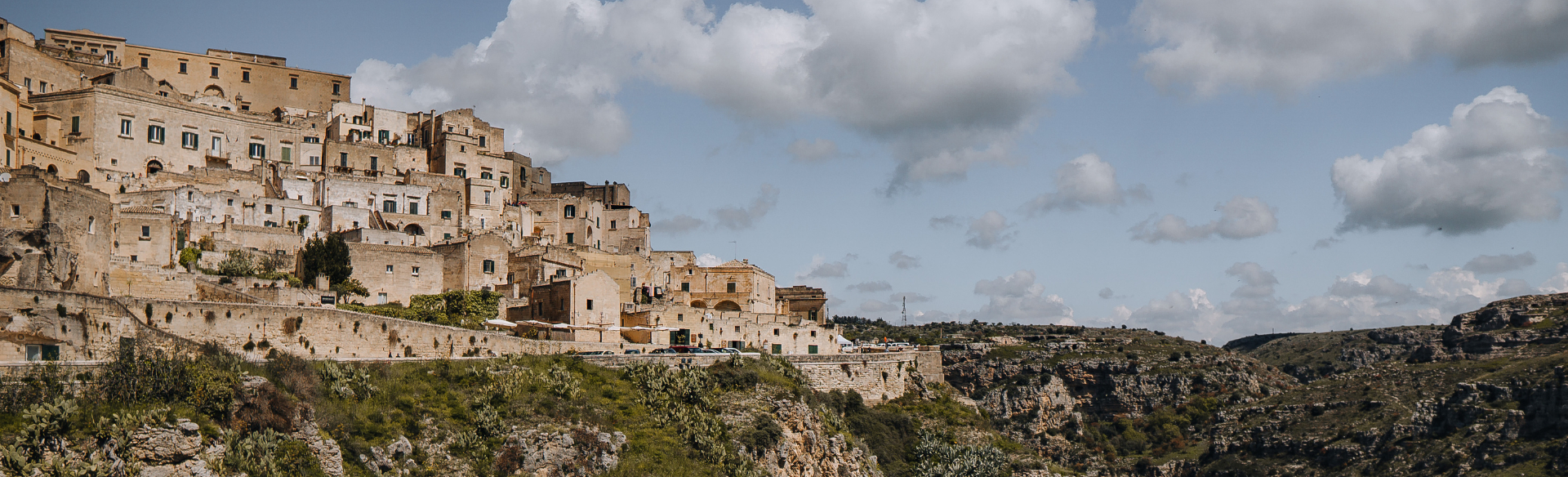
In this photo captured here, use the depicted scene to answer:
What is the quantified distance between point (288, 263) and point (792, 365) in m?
27.2

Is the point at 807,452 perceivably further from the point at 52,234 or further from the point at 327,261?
the point at 52,234

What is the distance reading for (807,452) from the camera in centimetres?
4834

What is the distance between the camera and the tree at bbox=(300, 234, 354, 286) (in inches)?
2394

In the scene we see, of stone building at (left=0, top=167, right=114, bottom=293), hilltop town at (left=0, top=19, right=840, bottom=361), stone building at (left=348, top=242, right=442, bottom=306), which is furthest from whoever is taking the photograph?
stone building at (left=348, top=242, right=442, bottom=306)

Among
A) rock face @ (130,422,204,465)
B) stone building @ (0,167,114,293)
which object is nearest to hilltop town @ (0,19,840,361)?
stone building @ (0,167,114,293)

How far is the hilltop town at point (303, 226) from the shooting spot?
48281 millimetres

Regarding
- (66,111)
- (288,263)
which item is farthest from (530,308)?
(66,111)

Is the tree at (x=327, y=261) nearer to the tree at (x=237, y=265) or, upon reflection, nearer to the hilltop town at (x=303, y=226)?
the hilltop town at (x=303, y=226)

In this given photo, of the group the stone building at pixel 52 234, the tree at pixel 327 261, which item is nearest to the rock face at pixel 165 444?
the stone building at pixel 52 234

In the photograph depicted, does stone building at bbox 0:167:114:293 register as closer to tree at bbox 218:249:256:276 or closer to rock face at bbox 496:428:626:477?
tree at bbox 218:249:256:276

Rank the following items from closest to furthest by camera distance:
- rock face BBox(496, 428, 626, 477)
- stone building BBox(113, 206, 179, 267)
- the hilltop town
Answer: rock face BBox(496, 428, 626, 477) → the hilltop town → stone building BBox(113, 206, 179, 267)

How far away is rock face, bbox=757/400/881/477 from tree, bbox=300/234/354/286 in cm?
2533

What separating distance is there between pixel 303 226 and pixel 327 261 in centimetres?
896

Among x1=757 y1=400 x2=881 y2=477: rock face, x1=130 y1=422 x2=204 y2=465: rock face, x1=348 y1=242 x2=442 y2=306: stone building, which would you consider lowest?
x1=757 y1=400 x2=881 y2=477: rock face
